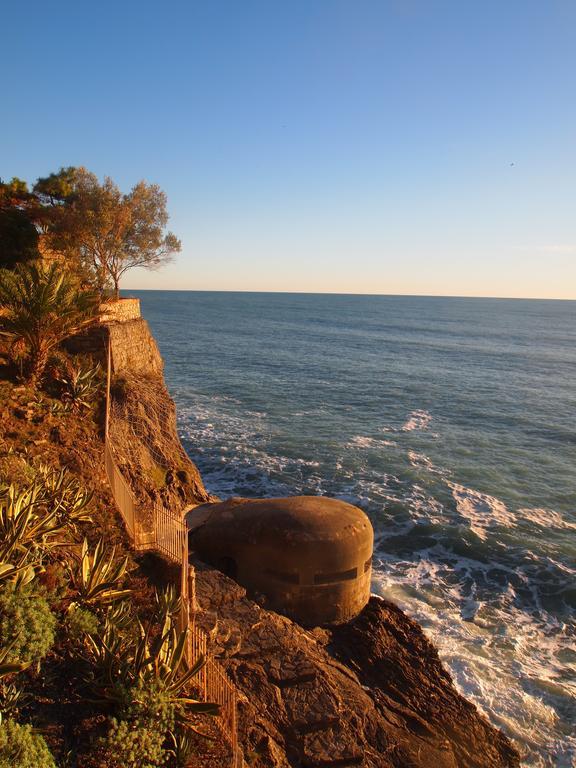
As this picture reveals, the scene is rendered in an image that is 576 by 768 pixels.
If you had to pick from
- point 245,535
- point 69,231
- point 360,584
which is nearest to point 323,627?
point 360,584

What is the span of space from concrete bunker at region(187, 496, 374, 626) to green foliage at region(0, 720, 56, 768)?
7065 millimetres

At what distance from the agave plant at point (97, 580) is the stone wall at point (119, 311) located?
1200cm

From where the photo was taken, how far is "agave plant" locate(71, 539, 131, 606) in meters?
7.73

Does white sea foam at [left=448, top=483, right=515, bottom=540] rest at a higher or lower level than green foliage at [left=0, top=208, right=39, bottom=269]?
lower

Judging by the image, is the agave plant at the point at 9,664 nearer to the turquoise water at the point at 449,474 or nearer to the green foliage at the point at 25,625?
the green foliage at the point at 25,625

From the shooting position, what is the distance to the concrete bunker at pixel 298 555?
12.0m

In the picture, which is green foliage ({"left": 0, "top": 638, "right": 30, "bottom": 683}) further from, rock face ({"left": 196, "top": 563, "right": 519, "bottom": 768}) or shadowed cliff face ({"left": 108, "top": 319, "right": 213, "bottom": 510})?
shadowed cliff face ({"left": 108, "top": 319, "right": 213, "bottom": 510})

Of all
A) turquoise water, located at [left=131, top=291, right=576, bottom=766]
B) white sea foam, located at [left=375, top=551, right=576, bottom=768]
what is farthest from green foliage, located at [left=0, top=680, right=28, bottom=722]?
turquoise water, located at [left=131, top=291, right=576, bottom=766]

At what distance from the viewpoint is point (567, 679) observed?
12.4m

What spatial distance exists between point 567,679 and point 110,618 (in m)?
11.8

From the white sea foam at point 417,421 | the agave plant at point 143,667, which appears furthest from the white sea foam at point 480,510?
the agave plant at point 143,667

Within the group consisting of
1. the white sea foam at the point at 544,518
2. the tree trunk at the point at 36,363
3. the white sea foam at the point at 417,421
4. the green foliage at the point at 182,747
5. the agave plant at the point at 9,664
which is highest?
the tree trunk at the point at 36,363

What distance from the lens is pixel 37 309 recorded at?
45.9 feet

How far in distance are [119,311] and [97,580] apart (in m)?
13.8
